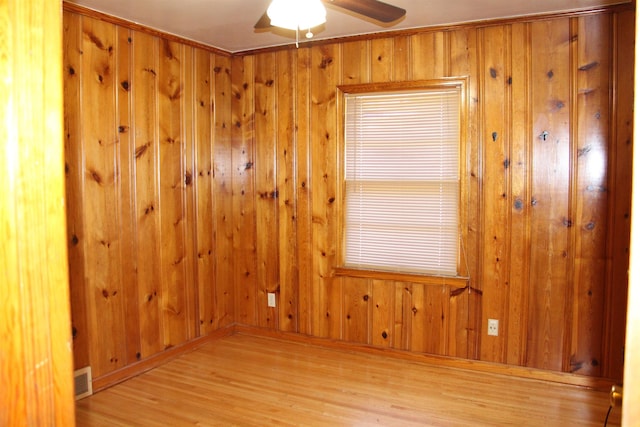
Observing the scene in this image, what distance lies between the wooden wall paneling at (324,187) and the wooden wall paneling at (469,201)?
0.91 meters

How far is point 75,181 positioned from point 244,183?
1.48 meters

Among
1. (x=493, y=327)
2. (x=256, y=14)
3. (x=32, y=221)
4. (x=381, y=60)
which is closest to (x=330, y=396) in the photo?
(x=493, y=327)

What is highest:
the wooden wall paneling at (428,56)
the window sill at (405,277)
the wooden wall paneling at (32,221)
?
the wooden wall paneling at (428,56)

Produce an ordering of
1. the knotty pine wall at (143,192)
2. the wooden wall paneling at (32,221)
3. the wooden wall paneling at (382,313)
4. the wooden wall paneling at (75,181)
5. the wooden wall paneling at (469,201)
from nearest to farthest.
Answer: the wooden wall paneling at (32,221), the wooden wall paneling at (75,181), the knotty pine wall at (143,192), the wooden wall paneling at (469,201), the wooden wall paneling at (382,313)

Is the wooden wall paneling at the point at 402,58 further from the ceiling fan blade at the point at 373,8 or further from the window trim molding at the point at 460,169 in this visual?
the ceiling fan blade at the point at 373,8

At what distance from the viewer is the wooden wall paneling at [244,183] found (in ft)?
13.4

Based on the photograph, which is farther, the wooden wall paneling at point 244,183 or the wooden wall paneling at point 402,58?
the wooden wall paneling at point 244,183

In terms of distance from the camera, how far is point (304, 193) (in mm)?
3889

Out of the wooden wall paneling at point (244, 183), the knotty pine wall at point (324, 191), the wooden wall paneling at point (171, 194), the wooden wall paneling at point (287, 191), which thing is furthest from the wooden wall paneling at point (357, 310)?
the wooden wall paneling at point (171, 194)

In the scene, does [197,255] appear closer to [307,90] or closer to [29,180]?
[307,90]

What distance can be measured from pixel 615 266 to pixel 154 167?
314 cm

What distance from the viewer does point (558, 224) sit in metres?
3.15

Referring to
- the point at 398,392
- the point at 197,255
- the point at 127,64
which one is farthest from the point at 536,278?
the point at 127,64

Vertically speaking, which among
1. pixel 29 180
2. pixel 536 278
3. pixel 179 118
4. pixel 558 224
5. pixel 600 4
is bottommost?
pixel 536 278
